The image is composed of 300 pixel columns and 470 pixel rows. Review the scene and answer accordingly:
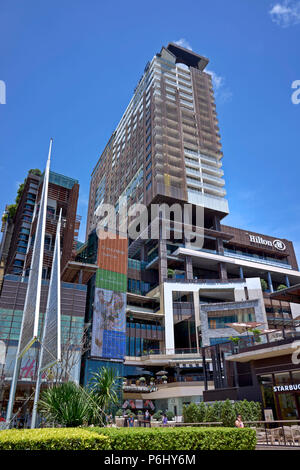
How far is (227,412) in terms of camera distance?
20.9 meters

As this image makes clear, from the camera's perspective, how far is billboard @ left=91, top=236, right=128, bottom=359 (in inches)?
1796

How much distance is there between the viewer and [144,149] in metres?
79.2

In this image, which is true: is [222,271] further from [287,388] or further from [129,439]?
[129,439]

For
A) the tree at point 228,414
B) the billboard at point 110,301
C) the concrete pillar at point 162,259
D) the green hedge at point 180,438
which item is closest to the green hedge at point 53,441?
the green hedge at point 180,438

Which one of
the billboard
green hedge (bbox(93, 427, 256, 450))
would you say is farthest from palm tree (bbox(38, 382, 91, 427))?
the billboard

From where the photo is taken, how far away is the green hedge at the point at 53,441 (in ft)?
24.7

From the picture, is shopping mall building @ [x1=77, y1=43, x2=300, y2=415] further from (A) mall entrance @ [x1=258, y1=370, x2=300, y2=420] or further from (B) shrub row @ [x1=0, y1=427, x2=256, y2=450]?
(B) shrub row @ [x1=0, y1=427, x2=256, y2=450]

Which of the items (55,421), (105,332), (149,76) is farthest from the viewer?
(149,76)

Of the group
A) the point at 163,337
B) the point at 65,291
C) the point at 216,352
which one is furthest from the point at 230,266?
the point at 216,352

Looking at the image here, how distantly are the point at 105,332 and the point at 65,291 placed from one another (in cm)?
783

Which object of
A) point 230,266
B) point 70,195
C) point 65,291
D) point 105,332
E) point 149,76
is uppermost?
point 149,76

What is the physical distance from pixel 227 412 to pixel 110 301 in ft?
97.5

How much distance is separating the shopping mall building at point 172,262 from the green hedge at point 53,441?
1701 cm
